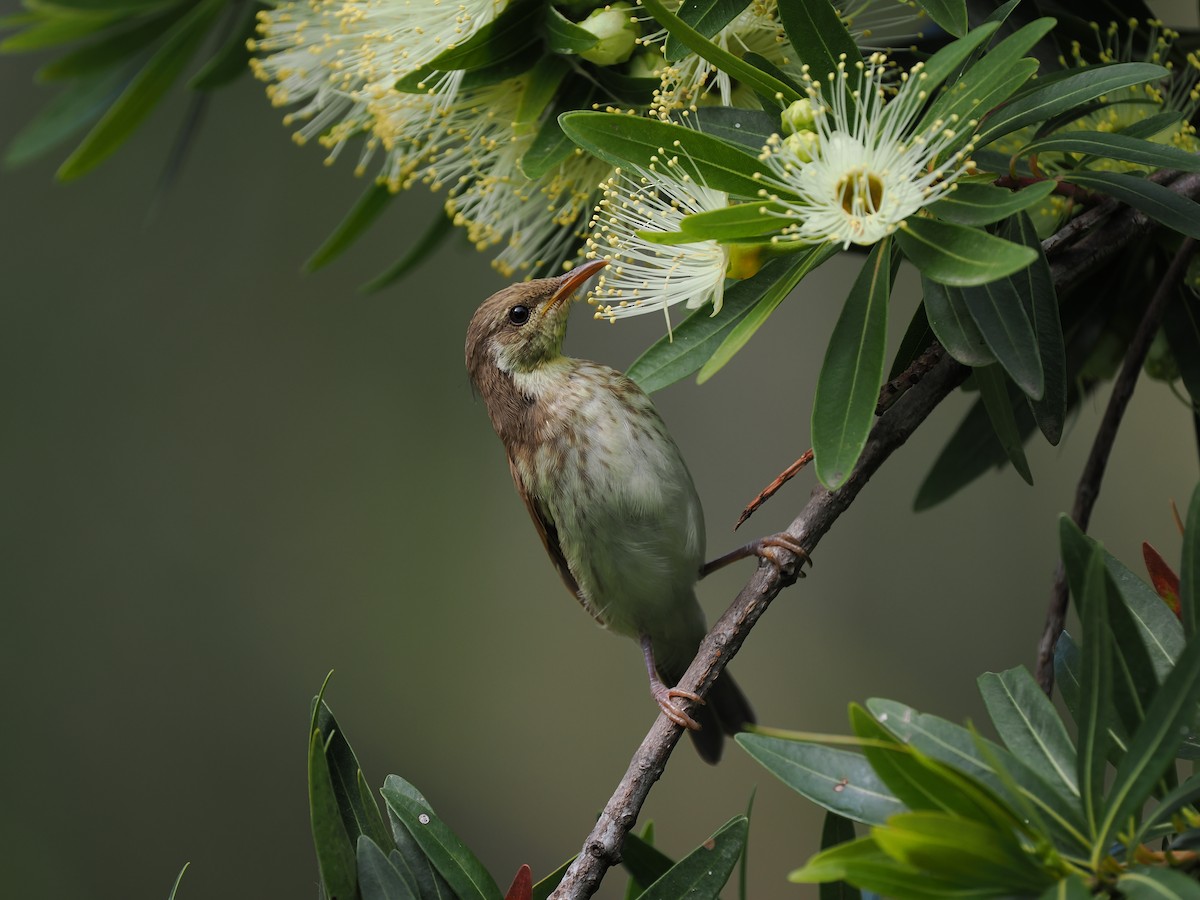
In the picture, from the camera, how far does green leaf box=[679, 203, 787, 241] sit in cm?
94

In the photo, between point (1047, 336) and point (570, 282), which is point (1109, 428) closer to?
point (1047, 336)

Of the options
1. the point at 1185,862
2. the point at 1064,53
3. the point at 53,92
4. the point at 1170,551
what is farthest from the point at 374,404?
the point at 1185,862

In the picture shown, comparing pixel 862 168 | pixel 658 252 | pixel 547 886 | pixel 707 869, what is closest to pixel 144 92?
pixel 658 252

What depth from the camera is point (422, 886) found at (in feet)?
3.57

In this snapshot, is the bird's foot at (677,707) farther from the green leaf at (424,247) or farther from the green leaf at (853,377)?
the green leaf at (424,247)

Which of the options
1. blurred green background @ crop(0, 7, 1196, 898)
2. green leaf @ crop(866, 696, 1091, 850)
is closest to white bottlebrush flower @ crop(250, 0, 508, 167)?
green leaf @ crop(866, 696, 1091, 850)

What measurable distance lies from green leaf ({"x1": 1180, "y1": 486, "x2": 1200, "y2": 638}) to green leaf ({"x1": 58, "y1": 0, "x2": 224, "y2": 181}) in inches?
65.4

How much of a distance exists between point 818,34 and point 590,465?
906 mm

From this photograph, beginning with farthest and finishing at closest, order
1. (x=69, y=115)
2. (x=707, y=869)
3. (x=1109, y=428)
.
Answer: (x=69, y=115)
(x=1109, y=428)
(x=707, y=869)

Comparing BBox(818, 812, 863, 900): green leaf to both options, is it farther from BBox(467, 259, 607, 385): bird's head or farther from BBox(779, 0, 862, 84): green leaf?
BBox(467, 259, 607, 385): bird's head

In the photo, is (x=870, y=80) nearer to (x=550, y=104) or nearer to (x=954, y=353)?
(x=954, y=353)

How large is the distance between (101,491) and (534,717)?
1999 mm

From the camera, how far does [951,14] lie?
1.03 meters

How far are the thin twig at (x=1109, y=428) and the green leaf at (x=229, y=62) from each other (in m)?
1.43
